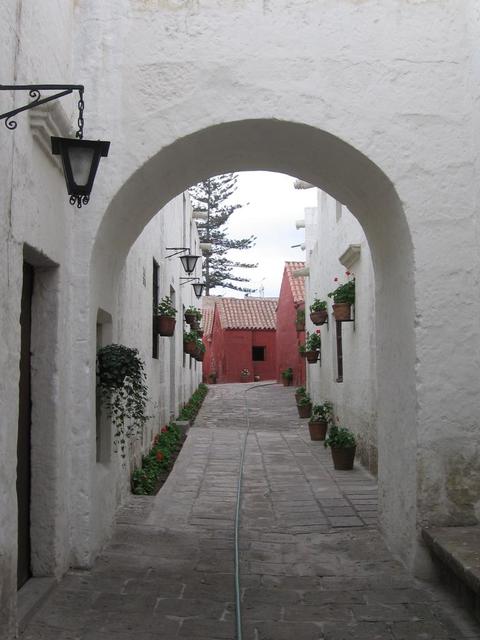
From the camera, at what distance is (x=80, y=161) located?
3791mm

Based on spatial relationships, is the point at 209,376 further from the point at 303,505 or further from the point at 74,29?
the point at 74,29

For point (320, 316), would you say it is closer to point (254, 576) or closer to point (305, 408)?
point (305, 408)

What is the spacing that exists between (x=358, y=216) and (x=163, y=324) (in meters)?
3.99

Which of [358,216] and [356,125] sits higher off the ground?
[356,125]

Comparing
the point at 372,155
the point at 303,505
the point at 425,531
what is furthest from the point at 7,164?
the point at 303,505

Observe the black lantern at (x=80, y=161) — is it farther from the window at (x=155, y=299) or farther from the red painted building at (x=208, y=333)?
the red painted building at (x=208, y=333)

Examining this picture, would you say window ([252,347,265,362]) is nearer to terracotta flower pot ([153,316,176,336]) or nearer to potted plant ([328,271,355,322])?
potted plant ([328,271,355,322])

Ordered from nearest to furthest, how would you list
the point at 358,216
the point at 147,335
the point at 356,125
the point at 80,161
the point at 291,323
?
the point at 80,161 < the point at 356,125 < the point at 358,216 < the point at 147,335 < the point at 291,323

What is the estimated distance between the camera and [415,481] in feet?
15.4

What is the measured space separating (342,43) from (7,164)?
278cm

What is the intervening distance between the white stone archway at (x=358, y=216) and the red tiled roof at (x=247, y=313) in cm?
2354

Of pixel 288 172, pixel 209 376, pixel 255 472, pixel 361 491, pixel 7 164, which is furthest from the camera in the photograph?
pixel 209 376

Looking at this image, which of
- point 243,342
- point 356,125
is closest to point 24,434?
point 356,125

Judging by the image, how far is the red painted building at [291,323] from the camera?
843 inches
